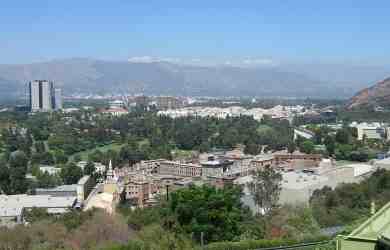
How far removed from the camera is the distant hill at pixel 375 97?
61312mm

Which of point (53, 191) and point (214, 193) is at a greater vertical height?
point (214, 193)

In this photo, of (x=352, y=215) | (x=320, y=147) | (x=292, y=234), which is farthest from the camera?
(x=320, y=147)

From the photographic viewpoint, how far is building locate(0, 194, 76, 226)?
16.4 meters

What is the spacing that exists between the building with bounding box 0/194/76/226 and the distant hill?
46.5 meters

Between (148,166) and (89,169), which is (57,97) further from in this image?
(89,169)

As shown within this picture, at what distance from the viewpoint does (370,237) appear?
1.92 m

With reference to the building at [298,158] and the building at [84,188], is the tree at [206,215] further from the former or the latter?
the building at [298,158]

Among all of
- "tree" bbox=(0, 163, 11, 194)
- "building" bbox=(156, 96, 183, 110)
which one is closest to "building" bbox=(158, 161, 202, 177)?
"tree" bbox=(0, 163, 11, 194)

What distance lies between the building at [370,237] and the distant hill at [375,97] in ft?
195

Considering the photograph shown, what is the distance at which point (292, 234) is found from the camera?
8.13 meters

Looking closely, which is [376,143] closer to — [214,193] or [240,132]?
[240,132]

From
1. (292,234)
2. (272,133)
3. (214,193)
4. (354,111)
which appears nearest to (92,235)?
(214,193)

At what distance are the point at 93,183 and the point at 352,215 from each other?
15408mm

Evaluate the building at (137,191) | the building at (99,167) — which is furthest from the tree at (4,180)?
the building at (137,191)
